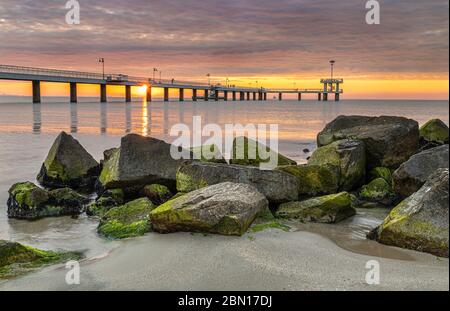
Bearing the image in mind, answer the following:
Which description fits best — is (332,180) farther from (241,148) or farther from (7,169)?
(7,169)

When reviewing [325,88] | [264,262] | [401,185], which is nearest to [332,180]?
[401,185]

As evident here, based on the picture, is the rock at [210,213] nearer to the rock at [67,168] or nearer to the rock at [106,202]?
the rock at [106,202]

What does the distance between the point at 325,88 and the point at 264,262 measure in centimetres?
18820

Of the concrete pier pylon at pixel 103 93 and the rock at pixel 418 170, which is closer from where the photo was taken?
the rock at pixel 418 170

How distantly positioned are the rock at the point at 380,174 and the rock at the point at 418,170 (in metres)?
1.63

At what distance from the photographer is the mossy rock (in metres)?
5.70

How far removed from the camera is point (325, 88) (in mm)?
186500

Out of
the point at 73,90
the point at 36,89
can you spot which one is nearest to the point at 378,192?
the point at 36,89

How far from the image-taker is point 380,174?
10445 millimetres

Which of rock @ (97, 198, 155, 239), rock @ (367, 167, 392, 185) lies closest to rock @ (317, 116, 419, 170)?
rock @ (367, 167, 392, 185)

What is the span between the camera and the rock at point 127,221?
7.08 meters

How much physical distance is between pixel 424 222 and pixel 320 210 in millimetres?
2057

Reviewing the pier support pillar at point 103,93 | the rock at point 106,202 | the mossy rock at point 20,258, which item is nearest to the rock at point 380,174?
the rock at point 106,202

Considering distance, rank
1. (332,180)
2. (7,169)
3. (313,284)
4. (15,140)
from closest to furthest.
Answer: (313,284) < (332,180) < (7,169) < (15,140)
